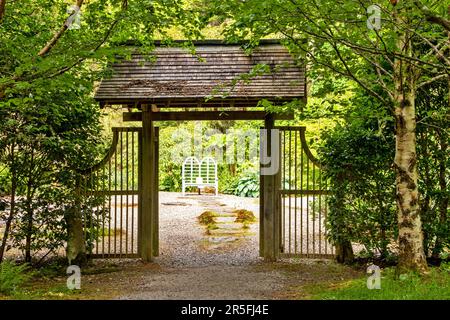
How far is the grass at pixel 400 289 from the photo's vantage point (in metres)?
6.28

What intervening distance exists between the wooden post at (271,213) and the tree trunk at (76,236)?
3.19 m

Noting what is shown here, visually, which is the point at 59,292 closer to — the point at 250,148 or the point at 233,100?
the point at 233,100

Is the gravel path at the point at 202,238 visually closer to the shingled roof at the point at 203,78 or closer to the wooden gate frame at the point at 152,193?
the wooden gate frame at the point at 152,193

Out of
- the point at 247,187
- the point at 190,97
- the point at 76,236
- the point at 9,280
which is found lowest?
the point at 9,280

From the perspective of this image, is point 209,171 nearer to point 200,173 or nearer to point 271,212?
point 200,173

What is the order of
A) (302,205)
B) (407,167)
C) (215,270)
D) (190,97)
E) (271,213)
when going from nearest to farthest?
(407,167)
(215,270)
(190,97)
(271,213)
(302,205)

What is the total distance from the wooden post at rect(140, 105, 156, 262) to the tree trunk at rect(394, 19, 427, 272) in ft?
14.8

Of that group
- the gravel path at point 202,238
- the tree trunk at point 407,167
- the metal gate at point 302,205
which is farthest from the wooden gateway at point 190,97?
the tree trunk at point 407,167

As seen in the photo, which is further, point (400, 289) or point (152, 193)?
point (152, 193)

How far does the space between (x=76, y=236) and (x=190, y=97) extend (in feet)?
10.2

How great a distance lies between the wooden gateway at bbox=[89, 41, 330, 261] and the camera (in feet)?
31.9

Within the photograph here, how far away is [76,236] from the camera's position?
9.90m

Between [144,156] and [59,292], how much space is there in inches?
123

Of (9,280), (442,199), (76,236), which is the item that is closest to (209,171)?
(76,236)
